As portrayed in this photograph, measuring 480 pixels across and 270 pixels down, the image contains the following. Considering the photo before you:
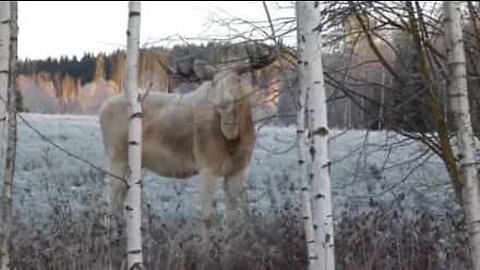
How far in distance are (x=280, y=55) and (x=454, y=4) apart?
2.10 m

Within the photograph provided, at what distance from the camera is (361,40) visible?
7.95 meters

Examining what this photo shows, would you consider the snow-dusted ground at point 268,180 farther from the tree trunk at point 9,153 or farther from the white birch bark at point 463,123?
the white birch bark at point 463,123

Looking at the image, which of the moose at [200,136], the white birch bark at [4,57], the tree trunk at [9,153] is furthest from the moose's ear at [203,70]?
the white birch bark at [4,57]

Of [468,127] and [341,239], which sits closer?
[468,127]

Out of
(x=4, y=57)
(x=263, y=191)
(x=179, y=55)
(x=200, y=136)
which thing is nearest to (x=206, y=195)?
(x=200, y=136)

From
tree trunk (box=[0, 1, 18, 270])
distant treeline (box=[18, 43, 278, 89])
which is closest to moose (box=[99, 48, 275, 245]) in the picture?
distant treeline (box=[18, 43, 278, 89])

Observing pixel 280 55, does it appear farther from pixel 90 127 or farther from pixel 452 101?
pixel 90 127

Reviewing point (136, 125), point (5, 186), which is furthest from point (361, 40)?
point (5, 186)

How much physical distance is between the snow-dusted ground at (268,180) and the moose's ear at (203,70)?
3.06 ft

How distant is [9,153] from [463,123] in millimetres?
3666

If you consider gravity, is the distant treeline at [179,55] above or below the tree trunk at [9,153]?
above

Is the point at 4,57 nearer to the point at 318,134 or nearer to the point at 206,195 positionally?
the point at 318,134

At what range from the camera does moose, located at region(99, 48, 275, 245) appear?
1005 cm

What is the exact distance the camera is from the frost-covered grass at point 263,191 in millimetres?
8711
